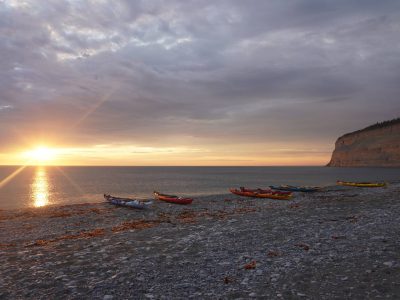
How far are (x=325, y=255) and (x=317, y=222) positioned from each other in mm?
8217

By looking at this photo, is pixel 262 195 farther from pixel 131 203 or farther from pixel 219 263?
pixel 219 263

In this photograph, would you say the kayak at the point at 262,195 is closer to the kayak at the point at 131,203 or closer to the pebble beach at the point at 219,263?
the kayak at the point at 131,203

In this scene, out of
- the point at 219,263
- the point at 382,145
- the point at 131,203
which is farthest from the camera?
the point at 382,145

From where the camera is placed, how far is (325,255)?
12.6m

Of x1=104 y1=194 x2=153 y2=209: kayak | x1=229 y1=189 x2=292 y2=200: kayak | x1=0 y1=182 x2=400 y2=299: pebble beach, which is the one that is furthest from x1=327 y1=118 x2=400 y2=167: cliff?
x1=0 y1=182 x2=400 y2=299: pebble beach

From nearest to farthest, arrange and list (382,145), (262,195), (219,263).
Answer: (219,263) → (262,195) → (382,145)

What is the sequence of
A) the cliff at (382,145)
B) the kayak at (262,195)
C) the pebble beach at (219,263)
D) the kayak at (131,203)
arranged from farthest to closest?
1. the cliff at (382,145)
2. the kayak at (262,195)
3. the kayak at (131,203)
4. the pebble beach at (219,263)

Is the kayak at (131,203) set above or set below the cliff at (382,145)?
below

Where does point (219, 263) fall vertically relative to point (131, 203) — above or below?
above

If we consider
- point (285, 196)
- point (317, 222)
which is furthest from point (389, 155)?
point (317, 222)

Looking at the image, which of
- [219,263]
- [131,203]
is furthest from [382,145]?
[219,263]

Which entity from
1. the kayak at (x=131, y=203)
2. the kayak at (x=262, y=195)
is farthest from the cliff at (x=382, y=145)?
the kayak at (x=131, y=203)

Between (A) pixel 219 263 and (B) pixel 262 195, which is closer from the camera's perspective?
(A) pixel 219 263

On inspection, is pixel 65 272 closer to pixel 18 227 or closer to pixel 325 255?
pixel 325 255
